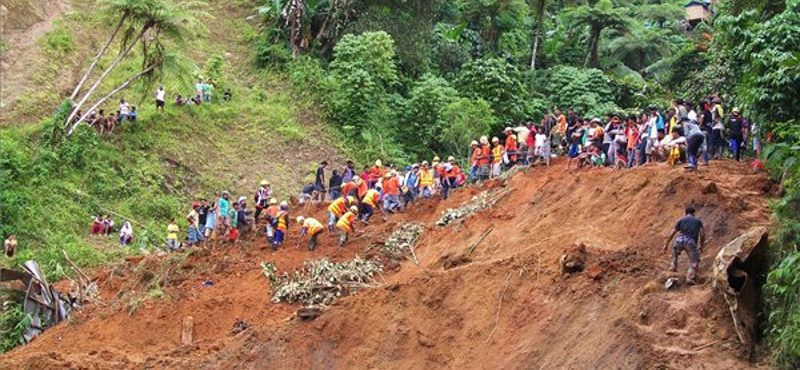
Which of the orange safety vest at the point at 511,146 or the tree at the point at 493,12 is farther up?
the tree at the point at 493,12

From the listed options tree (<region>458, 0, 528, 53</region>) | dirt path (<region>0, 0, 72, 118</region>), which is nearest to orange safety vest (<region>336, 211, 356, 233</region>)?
dirt path (<region>0, 0, 72, 118</region>)

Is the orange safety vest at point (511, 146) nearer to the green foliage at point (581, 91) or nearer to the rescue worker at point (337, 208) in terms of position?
the rescue worker at point (337, 208)

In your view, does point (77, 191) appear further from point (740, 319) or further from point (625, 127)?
point (740, 319)

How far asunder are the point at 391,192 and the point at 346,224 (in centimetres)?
211

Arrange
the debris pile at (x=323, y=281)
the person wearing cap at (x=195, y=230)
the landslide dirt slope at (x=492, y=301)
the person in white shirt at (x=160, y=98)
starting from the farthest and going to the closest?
the person in white shirt at (x=160, y=98) → the person wearing cap at (x=195, y=230) → the debris pile at (x=323, y=281) → the landslide dirt slope at (x=492, y=301)

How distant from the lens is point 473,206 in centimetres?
2245

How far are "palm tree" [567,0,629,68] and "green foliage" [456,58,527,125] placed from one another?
495cm

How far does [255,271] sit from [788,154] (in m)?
11.4

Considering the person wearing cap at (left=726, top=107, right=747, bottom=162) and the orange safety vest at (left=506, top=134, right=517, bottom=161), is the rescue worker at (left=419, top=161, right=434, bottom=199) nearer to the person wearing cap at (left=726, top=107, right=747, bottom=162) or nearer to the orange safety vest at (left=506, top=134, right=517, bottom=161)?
the orange safety vest at (left=506, top=134, right=517, bottom=161)

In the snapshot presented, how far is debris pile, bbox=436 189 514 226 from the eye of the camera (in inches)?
876

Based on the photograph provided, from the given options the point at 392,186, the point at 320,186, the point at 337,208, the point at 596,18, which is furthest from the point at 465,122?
the point at 337,208

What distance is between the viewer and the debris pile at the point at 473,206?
22.2 m

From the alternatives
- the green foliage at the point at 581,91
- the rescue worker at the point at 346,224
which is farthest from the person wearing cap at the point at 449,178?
the green foliage at the point at 581,91

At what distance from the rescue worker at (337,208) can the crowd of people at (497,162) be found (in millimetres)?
22
